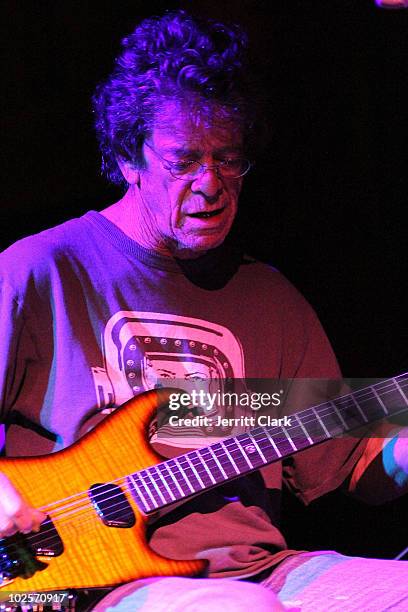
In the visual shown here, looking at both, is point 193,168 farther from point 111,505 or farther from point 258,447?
point 111,505

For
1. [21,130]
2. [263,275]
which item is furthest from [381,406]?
[21,130]

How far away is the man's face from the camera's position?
1.72 m

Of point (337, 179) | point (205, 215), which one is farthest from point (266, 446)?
point (337, 179)

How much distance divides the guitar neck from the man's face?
41 cm

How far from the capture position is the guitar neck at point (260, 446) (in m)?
1.53

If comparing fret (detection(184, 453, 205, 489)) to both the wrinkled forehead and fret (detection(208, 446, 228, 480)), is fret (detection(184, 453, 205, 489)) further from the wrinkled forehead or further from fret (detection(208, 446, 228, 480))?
the wrinkled forehead

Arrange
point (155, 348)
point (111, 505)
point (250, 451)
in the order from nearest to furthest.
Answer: point (111, 505) → point (250, 451) → point (155, 348)

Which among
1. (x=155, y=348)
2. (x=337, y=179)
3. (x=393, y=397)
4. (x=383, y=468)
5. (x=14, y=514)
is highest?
(x=337, y=179)

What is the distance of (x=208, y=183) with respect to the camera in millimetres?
1718

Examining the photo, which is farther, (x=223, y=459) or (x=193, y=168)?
(x=193, y=168)

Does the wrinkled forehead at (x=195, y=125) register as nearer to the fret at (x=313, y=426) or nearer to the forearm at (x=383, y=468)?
the fret at (x=313, y=426)

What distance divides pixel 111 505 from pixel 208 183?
Answer: 0.66 meters

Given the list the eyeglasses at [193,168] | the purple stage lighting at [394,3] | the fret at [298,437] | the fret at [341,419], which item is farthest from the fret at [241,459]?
the purple stage lighting at [394,3]

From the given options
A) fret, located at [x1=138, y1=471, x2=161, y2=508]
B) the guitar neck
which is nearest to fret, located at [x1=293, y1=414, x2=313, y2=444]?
the guitar neck
